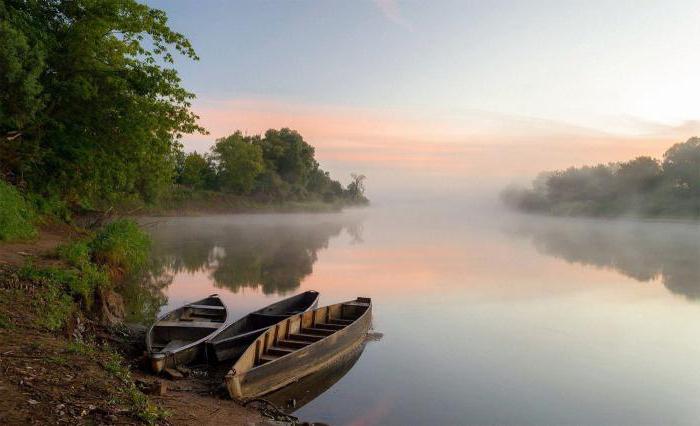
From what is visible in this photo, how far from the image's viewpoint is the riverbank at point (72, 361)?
590 cm

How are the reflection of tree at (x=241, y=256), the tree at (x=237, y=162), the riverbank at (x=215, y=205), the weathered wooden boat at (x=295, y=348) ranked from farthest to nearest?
the tree at (x=237, y=162)
the riverbank at (x=215, y=205)
the reflection of tree at (x=241, y=256)
the weathered wooden boat at (x=295, y=348)

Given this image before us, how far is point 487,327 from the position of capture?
1633cm

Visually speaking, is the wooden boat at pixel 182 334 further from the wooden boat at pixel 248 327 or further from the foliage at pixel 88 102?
the foliage at pixel 88 102

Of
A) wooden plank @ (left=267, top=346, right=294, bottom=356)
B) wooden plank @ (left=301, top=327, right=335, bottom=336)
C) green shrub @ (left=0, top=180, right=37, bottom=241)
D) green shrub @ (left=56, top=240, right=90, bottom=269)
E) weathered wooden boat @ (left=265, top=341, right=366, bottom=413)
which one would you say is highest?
green shrub @ (left=0, top=180, right=37, bottom=241)

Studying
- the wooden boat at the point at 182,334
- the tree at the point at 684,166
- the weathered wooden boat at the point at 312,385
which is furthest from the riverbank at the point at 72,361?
the tree at the point at 684,166

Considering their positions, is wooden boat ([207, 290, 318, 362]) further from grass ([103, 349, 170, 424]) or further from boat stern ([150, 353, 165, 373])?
grass ([103, 349, 170, 424])

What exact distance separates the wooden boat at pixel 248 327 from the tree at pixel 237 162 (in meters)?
62.7

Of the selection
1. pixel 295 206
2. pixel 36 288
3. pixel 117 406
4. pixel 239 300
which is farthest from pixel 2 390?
pixel 295 206

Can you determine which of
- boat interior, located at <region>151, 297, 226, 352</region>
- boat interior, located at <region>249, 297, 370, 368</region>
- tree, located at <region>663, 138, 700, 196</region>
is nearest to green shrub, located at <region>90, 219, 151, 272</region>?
boat interior, located at <region>151, 297, 226, 352</region>

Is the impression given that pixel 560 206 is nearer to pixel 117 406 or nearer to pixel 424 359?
pixel 424 359

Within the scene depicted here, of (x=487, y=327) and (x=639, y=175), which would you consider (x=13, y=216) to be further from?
(x=639, y=175)

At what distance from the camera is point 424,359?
13.0m

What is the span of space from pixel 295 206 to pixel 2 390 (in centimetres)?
8716

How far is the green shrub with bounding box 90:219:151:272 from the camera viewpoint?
55.3 ft
